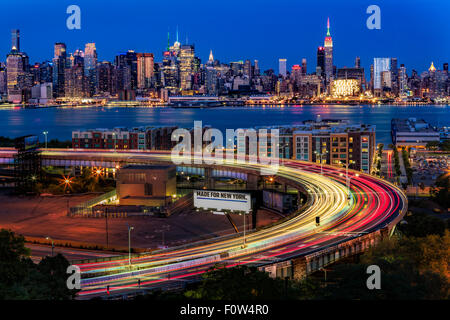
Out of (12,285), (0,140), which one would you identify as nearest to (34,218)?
(12,285)

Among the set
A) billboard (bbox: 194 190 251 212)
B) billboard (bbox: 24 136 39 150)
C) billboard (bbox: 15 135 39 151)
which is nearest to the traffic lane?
billboard (bbox: 194 190 251 212)

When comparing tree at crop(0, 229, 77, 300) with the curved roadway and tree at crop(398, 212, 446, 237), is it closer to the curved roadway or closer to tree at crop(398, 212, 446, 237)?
the curved roadway

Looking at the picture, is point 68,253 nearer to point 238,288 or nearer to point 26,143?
point 238,288

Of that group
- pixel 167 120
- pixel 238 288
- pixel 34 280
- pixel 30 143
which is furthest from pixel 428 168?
pixel 167 120

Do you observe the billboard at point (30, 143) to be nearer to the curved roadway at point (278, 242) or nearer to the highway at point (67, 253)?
the highway at point (67, 253)

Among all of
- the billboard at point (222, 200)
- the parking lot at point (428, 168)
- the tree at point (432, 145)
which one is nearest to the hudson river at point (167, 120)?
the tree at point (432, 145)
